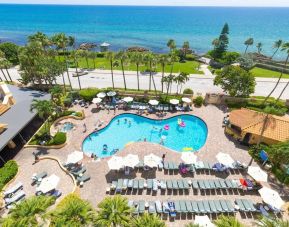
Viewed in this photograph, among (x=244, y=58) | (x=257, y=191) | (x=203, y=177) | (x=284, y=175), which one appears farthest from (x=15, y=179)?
(x=244, y=58)

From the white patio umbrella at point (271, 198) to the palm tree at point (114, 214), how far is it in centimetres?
1505

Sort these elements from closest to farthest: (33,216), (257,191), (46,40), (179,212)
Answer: (33,216)
(179,212)
(257,191)
(46,40)

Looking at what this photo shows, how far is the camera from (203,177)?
25.3 meters

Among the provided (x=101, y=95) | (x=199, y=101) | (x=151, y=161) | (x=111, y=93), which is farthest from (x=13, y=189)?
(x=199, y=101)

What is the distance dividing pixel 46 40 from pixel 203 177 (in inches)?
1634

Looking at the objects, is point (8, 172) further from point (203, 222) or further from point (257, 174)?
point (257, 174)

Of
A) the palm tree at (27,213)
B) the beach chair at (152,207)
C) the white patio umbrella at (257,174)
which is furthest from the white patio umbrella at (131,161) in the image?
the white patio umbrella at (257,174)

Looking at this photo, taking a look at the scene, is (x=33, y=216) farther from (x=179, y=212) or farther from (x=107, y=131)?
(x=107, y=131)

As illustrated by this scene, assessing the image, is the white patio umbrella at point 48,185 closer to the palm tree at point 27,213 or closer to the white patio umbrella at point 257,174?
the palm tree at point 27,213

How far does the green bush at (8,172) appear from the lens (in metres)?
23.8

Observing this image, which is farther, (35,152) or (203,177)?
(35,152)

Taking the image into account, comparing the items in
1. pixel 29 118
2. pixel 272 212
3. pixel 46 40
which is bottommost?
pixel 272 212

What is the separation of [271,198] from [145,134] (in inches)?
775

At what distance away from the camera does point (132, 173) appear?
2575 cm
